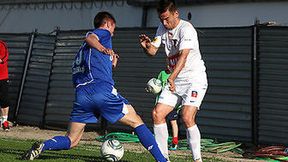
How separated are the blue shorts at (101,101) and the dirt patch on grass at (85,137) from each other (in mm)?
2895

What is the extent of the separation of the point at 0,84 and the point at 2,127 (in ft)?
3.29

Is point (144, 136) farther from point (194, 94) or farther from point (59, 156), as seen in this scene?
point (59, 156)

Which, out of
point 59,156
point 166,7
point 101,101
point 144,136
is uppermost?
point 166,7

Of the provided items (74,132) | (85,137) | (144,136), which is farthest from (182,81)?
(85,137)

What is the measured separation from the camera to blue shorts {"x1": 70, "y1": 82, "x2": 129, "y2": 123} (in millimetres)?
7316

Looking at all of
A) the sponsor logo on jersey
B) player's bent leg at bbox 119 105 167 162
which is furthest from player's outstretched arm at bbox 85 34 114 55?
the sponsor logo on jersey

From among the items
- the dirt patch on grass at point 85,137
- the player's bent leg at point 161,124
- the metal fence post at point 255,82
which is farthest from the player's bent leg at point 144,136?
the metal fence post at point 255,82

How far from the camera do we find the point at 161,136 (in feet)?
25.7

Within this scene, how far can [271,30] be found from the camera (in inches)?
461

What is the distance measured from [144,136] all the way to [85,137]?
5.81 meters

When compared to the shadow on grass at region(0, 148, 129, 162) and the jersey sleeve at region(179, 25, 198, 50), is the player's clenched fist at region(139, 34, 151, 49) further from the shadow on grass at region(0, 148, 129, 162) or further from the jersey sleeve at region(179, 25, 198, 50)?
the shadow on grass at region(0, 148, 129, 162)

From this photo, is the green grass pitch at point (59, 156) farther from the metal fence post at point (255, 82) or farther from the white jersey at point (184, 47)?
the metal fence post at point (255, 82)

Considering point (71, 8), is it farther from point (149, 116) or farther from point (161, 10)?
point (161, 10)

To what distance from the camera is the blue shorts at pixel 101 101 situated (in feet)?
24.0
